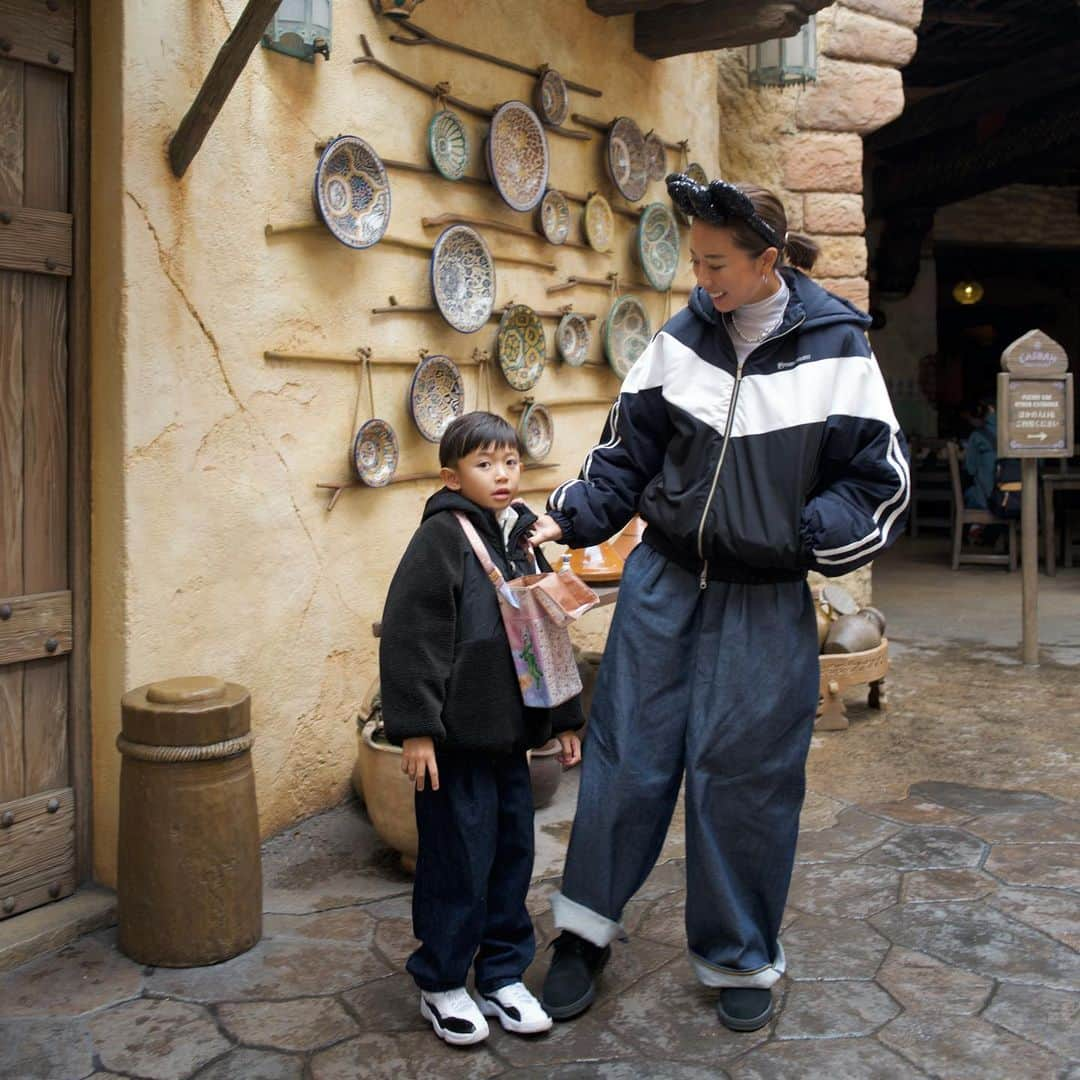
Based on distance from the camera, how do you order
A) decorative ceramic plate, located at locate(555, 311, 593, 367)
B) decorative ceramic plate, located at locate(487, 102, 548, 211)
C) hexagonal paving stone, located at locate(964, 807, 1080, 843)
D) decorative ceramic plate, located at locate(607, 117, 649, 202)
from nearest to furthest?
hexagonal paving stone, located at locate(964, 807, 1080, 843) → decorative ceramic plate, located at locate(487, 102, 548, 211) → decorative ceramic plate, located at locate(555, 311, 593, 367) → decorative ceramic plate, located at locate(607, 117, 649, 202)

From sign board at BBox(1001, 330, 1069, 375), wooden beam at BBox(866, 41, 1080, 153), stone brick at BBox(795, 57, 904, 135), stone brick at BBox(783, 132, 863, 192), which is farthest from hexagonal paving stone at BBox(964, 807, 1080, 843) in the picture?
wooden beam at BBox(866, 41, 1080, 153)

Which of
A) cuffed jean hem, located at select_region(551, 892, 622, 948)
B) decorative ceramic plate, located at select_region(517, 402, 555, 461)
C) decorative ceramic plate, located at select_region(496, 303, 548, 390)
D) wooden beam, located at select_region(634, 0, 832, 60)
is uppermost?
wooden beam, located at select_region(634, 0, 832, 60)

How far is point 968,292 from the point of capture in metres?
15.3

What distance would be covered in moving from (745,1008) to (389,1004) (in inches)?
30.9

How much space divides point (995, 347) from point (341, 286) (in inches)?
598

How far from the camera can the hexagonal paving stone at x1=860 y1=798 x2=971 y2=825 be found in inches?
162

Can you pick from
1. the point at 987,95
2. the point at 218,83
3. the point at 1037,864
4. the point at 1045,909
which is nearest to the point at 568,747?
the point at 1045,909

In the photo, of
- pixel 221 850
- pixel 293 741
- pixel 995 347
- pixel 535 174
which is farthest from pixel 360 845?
pixel 995 347

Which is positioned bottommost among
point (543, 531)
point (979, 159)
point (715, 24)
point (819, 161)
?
point (543, 531)

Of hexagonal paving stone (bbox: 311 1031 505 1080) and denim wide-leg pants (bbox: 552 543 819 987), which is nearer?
hexagonal paving stone (bbox: 311 1031 505 1080)

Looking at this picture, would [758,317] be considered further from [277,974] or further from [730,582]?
[277,974]

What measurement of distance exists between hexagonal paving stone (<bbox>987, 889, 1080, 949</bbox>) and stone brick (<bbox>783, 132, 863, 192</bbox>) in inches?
158

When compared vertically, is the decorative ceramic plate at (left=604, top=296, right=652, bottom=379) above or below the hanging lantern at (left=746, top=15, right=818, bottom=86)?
below

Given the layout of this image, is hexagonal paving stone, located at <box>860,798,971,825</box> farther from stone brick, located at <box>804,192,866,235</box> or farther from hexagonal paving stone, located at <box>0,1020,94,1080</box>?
stone brick, located at <box>804,192,866,235</box>
